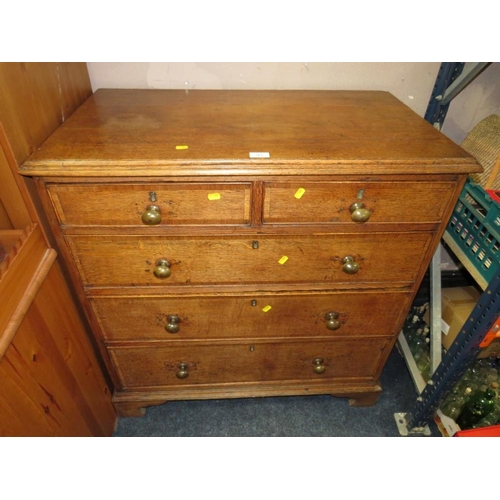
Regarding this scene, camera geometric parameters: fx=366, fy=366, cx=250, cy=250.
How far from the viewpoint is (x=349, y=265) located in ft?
3.84

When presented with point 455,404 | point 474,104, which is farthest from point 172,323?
point 474,104

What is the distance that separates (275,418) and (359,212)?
1121 millimetres

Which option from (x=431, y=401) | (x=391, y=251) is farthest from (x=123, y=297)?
(x=431, y=401)

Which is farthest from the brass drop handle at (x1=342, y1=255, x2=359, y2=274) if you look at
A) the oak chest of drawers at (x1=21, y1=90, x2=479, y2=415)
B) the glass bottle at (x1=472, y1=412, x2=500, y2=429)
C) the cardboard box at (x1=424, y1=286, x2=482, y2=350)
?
the glass bottle at (x1=472, y1=412, x2=500, y2=429)

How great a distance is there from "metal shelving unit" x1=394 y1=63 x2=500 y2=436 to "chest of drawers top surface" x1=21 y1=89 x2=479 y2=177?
27cm

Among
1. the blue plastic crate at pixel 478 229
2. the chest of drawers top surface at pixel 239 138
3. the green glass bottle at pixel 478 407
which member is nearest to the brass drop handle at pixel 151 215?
the chest of drawers top surface at pixel 239 138

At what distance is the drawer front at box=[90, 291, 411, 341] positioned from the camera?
1.27 metres

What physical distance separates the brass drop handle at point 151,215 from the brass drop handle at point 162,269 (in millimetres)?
162

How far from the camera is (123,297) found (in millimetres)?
1232

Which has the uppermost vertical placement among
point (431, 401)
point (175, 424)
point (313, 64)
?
point (313, 64)

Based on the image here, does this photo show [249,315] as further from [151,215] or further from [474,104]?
[474,104]

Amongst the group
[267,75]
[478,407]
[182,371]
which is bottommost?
[182,371]
